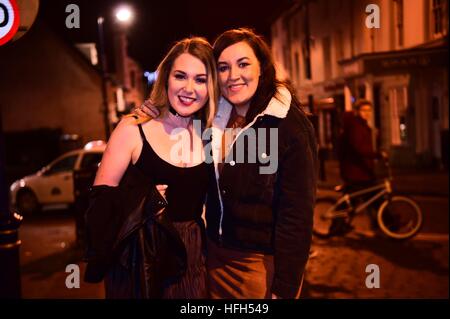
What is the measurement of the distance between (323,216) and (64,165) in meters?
7.48

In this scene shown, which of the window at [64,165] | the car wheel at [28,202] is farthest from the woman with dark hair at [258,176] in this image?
the car wheel at [28,202]

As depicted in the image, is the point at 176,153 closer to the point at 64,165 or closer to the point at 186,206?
the point at 186,206

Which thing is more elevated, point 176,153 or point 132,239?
point 176,153

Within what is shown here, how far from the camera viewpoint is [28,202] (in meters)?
13.0

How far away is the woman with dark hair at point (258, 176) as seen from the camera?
2.39 meters

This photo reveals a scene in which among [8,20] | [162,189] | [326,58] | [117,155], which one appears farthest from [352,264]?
[326,58]

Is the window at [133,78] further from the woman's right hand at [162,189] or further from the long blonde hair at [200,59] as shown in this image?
the woman's right hand at [162,189]

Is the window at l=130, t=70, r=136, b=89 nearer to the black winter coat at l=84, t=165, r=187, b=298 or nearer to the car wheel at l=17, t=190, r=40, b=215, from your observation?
the car wheel at l=17, t=190, r=40, b=215

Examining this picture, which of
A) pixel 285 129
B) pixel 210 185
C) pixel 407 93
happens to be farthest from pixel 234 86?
pixel 407 93

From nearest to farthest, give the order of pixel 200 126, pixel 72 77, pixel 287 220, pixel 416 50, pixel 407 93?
1. pixel 287 220
2. pixel 200 126
3. pixel 416 50
4. pixel 407 93
5. pixel 72 77

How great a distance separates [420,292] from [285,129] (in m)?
3.92

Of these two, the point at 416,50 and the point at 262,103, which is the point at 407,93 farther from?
the point at 262,103

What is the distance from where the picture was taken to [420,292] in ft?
18.0

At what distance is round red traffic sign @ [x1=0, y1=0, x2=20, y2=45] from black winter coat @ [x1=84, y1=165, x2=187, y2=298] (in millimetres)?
1171
